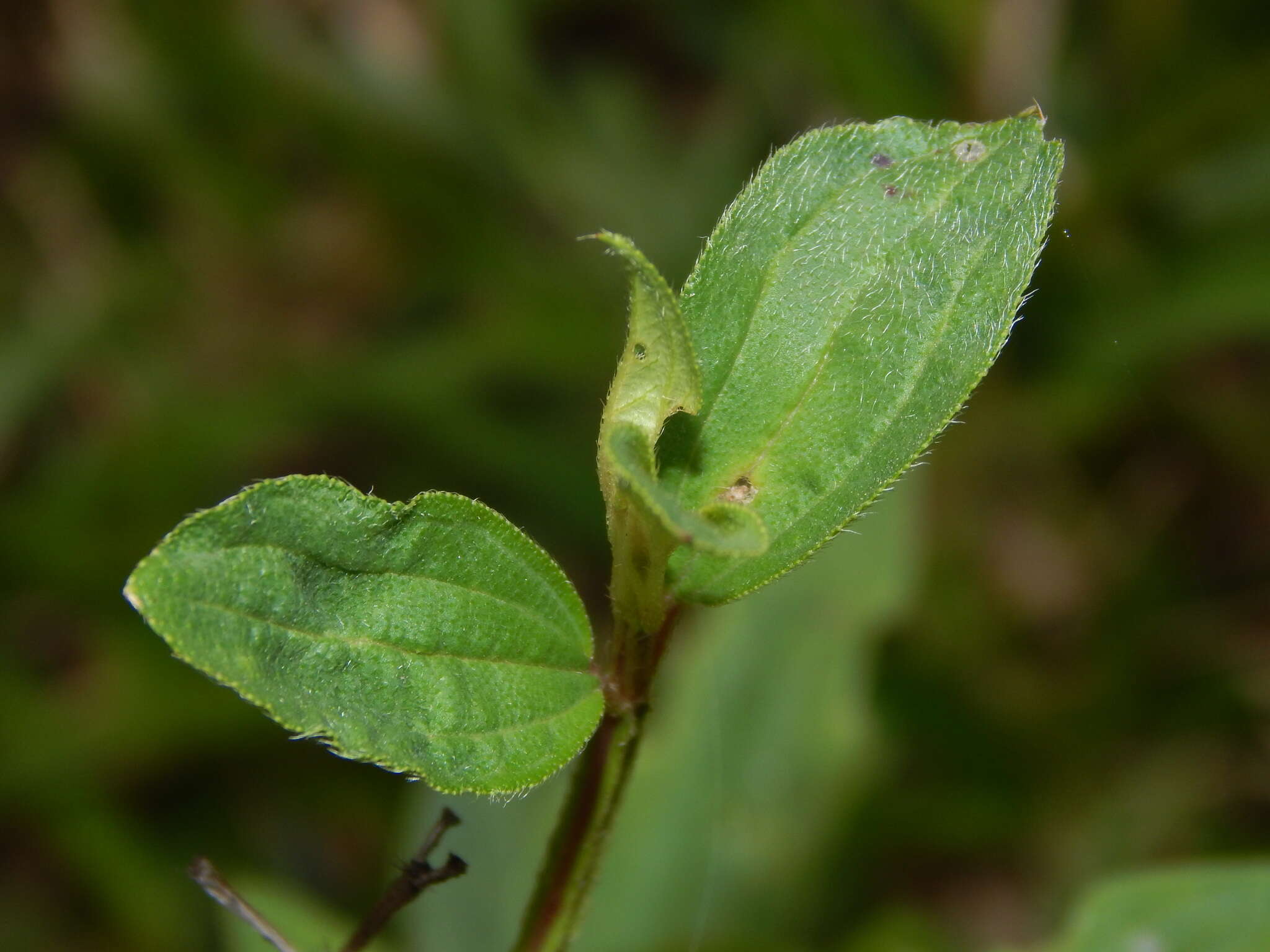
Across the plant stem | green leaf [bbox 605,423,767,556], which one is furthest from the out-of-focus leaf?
green leaf [bbox 605,423,767,556]

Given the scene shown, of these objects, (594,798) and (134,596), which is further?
(594,798)

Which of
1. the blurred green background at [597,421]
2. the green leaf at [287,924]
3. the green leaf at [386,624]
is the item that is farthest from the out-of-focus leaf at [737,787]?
the green leaf at [386,624]

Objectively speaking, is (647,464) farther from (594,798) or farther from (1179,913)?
(1179,913)

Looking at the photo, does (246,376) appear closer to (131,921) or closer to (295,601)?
(131,921)

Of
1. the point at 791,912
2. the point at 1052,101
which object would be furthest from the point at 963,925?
the point at 1052,101

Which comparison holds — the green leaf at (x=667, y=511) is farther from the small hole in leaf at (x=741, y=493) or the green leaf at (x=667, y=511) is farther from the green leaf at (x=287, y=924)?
the green leaf at (x=287, y=924)

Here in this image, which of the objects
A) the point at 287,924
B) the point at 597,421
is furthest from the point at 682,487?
the point at 597,421

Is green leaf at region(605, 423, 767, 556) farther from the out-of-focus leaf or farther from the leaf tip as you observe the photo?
the out-of-focus leaf
